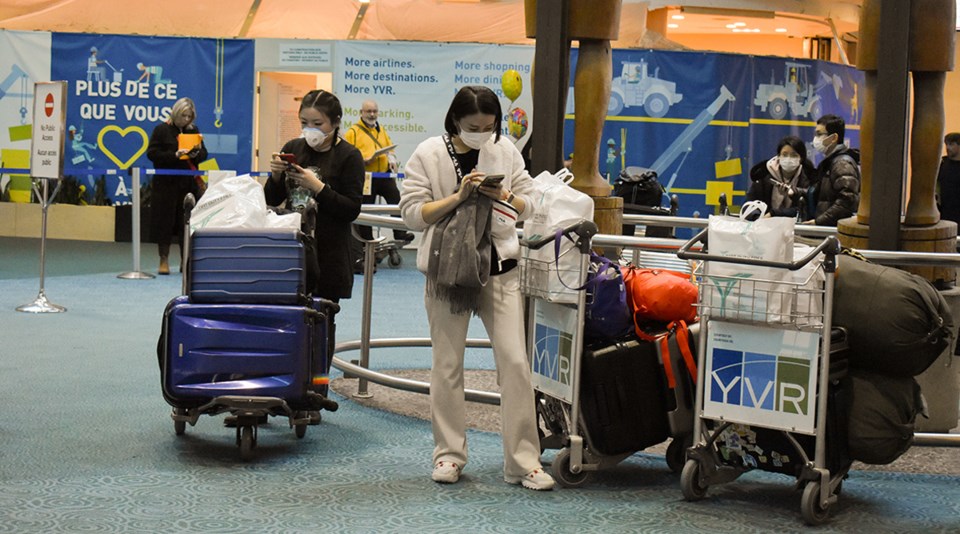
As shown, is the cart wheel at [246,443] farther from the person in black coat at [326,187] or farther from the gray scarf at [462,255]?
the gray scarf at [462,255]

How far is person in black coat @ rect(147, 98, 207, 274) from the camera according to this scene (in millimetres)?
12242

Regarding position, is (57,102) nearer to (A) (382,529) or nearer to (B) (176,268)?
(B) (176,268)

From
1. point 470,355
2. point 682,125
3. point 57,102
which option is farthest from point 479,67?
point 470,355

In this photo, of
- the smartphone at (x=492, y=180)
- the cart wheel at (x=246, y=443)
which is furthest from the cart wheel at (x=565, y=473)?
the cart wheel at (x=246, y=443)

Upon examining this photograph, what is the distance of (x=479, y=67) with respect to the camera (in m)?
15.4

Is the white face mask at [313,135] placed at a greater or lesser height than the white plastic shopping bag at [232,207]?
greater

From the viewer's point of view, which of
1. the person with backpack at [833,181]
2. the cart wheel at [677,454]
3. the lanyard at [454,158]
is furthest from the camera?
the person with backpack at [833,181]

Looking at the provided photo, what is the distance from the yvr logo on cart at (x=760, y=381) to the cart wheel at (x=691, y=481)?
10.0 inches

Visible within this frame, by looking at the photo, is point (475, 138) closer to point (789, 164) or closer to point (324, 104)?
point (324, 104)

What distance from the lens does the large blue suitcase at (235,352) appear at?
17.6 feet

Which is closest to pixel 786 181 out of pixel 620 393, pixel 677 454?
pixel 677 454

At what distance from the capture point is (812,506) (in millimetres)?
4586

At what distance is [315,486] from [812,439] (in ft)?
5.98

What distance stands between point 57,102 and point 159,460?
5580 millimetres
